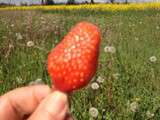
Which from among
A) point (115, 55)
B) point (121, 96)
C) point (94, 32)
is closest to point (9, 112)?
point (94, 32)

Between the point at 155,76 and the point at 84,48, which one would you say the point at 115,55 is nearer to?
the point at 155,76

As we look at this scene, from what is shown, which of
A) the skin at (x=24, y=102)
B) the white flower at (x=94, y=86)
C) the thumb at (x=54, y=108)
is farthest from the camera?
the white flower at (x=94, y=86)

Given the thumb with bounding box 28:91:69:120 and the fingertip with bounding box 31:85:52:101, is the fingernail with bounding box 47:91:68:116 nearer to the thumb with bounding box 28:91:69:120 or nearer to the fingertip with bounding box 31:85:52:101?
the thumb with bounding box 28:91:69:120

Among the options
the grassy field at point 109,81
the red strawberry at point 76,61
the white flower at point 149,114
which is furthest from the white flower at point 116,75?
the red strawberry at point 76,61

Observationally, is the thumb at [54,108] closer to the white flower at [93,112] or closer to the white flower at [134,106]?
the white flower at [93,112]

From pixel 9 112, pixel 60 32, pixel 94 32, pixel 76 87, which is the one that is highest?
pixel 94 32

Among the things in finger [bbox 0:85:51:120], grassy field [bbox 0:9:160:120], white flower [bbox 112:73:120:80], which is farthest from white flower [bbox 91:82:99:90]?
finger [bbox 0:85:51:120]

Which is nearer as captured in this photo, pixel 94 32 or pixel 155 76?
pixel 94 32
